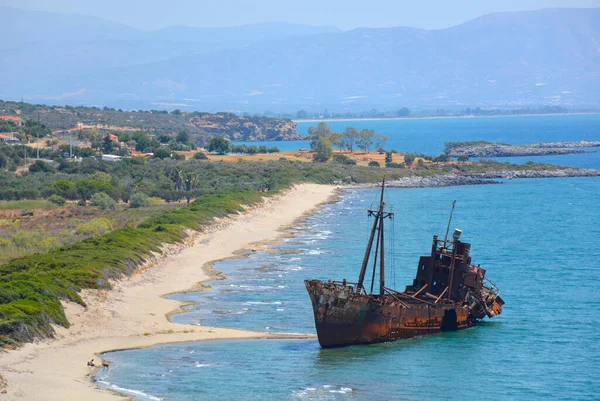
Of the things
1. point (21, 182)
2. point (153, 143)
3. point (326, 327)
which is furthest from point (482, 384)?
point (153, 143)

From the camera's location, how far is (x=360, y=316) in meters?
38.1

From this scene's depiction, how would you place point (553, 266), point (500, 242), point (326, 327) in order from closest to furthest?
point (326, 327)
point (553, 266)
point (500, 242)

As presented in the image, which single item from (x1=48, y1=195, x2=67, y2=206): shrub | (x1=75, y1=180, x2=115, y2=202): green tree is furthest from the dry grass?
(x1=48, y1=195, x2=67, y2=206): shrub

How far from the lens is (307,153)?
165 meters

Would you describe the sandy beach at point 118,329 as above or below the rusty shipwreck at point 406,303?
below

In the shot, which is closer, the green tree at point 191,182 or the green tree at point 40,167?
the green tree at point 191,182

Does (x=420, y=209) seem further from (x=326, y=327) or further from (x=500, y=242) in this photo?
(x=326, y=327)

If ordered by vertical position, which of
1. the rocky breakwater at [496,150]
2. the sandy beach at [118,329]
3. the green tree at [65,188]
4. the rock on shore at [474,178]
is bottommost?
the sandy beach at [118,329]

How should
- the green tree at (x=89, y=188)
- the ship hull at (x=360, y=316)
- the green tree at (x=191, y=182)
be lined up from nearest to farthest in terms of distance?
1. the ship hull at (x=360, y=316)
2. the green tree at (x=89, y=188)
3. the green tree at (x=191, y=182)

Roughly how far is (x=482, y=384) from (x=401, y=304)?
6.17 meters

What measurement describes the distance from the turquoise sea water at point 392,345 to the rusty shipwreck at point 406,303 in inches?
22.6

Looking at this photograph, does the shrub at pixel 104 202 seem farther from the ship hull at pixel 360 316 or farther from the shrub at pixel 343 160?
the shrub at pixel 343 160

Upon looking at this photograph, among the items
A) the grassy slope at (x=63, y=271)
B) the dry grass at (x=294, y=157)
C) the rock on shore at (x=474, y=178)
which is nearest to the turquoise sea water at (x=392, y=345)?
the grassy slope at (x=63, y=271)

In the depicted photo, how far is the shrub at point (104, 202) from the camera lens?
85875 mm
